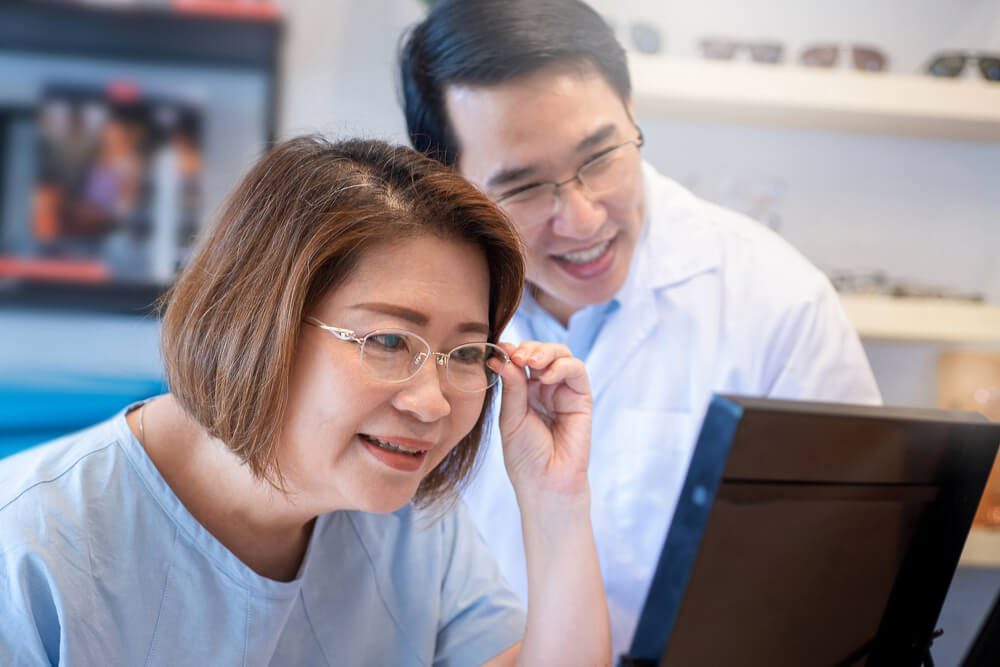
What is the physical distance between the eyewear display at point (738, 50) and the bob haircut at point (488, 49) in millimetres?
469

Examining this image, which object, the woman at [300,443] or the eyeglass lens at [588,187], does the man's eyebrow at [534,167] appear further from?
the woman at [300,443]

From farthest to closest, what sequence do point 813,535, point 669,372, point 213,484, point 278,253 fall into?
point 669,372
point 213,484
point 278,253
point 813,535

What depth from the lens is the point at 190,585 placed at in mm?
1060

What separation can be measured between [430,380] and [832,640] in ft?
1.55

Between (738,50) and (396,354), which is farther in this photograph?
(738,50)

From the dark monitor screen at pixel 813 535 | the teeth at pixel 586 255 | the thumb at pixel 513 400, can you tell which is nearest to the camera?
the dark monitor screen at pixel 813 535

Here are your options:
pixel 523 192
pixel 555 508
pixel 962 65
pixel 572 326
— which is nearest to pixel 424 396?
pixel 555 508

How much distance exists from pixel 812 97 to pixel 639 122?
1.06 ft

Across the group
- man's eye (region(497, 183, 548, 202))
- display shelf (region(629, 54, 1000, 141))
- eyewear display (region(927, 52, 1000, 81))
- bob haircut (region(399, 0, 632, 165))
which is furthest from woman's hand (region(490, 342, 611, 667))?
eyewear display (region(927, 52, 1000, 81))

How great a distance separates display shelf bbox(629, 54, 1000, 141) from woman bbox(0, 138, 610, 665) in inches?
28.3

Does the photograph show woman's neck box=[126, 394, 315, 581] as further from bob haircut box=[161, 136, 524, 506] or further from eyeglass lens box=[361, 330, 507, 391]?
eyeglass lens box=[361, 330, 507, 391]

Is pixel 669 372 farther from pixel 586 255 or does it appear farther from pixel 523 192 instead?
pixel 523 192

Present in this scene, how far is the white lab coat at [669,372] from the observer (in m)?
1.37

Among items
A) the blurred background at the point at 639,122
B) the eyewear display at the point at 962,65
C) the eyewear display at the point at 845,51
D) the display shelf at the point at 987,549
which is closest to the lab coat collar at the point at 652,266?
the blurred background at the point at 639,122
